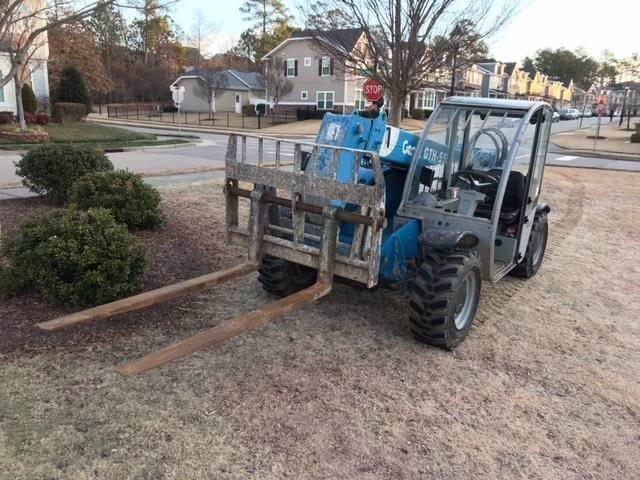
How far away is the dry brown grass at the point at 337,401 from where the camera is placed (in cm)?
300

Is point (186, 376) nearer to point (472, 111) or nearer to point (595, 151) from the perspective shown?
point (472, 111)

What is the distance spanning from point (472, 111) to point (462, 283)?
187 centimetres

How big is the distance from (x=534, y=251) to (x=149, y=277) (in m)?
4.50

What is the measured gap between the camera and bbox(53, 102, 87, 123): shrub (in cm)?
2705

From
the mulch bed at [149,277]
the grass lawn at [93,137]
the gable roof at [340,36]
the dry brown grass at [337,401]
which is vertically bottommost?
the dry brown grass at [337,401]

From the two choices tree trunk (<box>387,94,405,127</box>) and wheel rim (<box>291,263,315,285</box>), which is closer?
wheel rim (<box>291,263,315,285</box>)

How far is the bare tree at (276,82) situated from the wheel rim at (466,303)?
41.5 metres

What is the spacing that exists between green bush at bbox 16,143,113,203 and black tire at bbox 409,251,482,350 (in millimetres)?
6133

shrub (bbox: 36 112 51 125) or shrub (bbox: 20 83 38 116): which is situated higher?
shrub (bbox: 20 83 38 116)

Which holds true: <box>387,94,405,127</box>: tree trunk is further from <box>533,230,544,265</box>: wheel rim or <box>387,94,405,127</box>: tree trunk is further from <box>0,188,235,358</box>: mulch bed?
<box>533,230,544,265</box>: wheel rim

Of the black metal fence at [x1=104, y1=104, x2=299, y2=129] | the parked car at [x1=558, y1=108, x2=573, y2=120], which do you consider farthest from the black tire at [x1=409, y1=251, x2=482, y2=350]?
the parked car at [x1=558, y1=108, x2=573, y2=120]

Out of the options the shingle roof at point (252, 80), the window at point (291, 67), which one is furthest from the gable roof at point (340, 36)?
the shingle roof at point (252, 80)

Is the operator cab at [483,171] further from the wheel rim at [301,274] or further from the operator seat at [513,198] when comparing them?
the wheel rim at [301,274]

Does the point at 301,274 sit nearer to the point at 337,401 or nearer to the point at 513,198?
the point at 337,401
